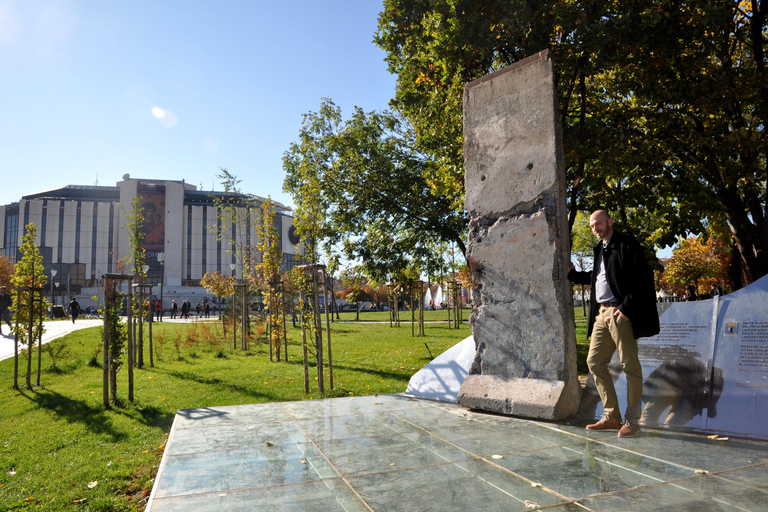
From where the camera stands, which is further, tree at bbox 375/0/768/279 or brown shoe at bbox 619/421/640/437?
tree at bbox 375/0/768/279

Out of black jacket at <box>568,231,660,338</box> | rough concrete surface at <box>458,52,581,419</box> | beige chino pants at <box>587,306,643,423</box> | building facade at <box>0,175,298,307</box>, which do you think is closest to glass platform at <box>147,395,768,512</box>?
beige chino pants at <box>587,306,643,423</box>

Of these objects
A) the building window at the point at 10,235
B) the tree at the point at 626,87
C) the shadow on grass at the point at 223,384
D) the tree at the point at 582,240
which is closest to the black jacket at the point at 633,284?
the tree at the point at 626,87

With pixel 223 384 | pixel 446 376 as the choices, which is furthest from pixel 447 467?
pixel 223 384

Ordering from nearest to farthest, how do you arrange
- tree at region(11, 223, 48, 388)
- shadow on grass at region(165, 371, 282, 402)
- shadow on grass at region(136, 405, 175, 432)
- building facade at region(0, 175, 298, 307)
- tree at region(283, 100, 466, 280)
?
shadow on grass at region(136, 405, 175, 432) → shadow on grass at region(165, 371, 282, 402) → tree at region(11, 223, 48, 388) → tree at region(283, 100, 466, 280) → building facade at region(0, 175, 298, 307)

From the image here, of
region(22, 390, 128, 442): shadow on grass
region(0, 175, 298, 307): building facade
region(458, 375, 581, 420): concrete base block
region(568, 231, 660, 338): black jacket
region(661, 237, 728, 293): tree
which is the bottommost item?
region(22, 390, 128, 442): shadow on grass

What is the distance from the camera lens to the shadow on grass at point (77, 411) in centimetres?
602

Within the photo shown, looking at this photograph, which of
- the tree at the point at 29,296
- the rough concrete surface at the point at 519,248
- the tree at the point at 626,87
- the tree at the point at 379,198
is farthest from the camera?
the tree at the point at 379,198

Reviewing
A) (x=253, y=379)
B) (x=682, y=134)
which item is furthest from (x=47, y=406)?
(x=682, y=134)

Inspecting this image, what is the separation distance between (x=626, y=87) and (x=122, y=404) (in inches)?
375

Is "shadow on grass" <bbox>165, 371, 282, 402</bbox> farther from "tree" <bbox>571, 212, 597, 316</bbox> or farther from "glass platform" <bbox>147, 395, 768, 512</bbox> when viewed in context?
"tree" <bbox>571, 212, 597, 316</bbox>

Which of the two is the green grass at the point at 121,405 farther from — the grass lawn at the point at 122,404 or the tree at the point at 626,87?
the tree at the point at 626,87

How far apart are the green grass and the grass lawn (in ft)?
0.04

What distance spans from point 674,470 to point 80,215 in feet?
297

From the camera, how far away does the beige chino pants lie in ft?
14.4
